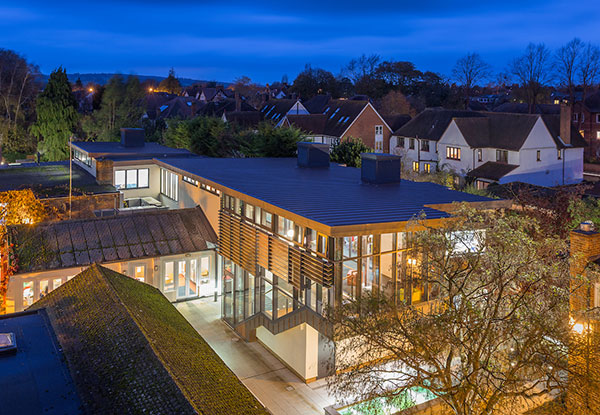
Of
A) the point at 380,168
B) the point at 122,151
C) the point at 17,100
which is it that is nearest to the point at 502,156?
the point at 380,168

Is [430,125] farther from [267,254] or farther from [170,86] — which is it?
[170,86]

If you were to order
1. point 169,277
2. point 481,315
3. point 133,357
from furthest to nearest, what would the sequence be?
1. point 169,277
2. point 133,357
3. point 481,315

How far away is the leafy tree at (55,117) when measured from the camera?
5041 centimetres

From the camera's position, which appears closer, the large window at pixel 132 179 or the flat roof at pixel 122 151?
the large window at pixel 132 179

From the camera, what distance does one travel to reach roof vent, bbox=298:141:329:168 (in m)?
24.9

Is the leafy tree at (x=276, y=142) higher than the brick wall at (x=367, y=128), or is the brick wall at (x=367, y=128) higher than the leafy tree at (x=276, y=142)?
Answer: the brick wall at (x=367, y=128)

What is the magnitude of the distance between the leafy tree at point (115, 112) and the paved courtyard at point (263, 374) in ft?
124

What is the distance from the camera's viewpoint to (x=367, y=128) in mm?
51688

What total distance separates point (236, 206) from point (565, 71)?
59.4 metres

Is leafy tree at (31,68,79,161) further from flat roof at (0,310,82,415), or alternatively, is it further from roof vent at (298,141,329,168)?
flat roof at (0,310,82,415)

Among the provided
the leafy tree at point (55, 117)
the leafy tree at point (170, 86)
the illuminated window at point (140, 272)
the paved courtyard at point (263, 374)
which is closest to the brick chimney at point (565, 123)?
the paved courtyard at point (263, 374)

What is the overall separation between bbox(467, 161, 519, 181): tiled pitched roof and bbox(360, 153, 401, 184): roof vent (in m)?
22.7

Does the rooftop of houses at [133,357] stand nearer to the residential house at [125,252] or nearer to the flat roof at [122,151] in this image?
the residential house at [125,252]

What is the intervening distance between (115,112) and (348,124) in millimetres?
23365
